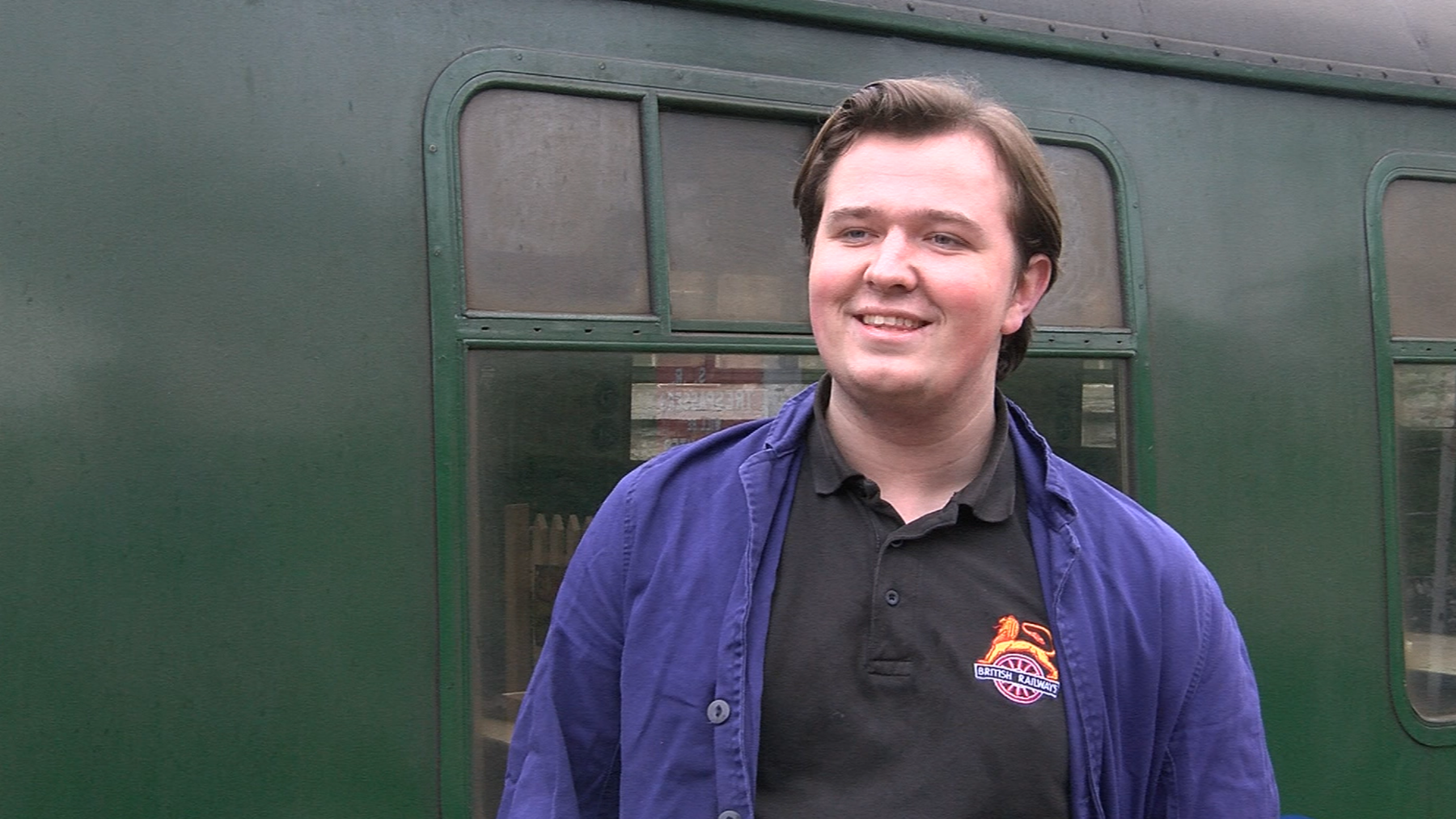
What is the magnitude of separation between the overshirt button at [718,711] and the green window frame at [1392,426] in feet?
7.42

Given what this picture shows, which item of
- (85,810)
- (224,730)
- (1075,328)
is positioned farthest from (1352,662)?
(85,810)

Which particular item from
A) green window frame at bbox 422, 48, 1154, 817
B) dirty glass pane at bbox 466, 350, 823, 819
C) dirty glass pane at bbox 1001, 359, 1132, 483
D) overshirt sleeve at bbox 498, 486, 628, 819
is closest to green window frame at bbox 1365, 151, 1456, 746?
dirty glass pane at bbox 1001, 359, 1132, 483

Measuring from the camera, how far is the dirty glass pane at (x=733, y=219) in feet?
8.29

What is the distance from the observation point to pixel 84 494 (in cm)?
205

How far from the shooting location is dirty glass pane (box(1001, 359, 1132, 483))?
9.35 feet

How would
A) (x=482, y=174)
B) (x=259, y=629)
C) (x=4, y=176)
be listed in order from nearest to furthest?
(x=4, y=176), (x=259, y=629), (x=482, y=174)

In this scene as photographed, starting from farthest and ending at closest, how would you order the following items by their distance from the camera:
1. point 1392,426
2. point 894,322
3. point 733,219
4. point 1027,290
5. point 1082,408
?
point 1392,426 < point 1082,408 < point 733,219 < point 1027,290 < point 894,322

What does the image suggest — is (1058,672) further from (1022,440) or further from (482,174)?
(482,174)

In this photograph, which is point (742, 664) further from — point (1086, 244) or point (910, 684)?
point (1086, 244)

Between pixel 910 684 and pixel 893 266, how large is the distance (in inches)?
17.3

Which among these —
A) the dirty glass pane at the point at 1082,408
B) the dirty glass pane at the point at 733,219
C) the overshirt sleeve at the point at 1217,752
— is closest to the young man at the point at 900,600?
the overshirt sleeve at the point at 1217,752

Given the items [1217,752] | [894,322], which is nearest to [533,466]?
[894,322]

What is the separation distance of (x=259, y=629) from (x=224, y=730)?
0.51 feet

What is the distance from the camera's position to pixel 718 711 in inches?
55.9
